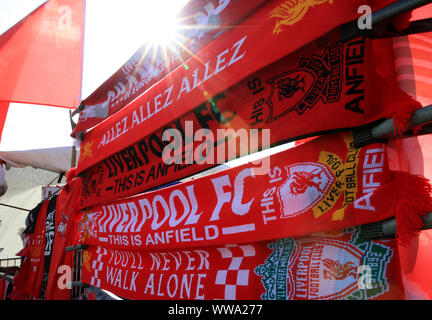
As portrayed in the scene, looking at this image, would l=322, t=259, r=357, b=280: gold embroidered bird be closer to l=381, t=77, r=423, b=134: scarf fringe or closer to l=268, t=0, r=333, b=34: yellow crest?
l=381, t=77, r=423, b=134: scarf fringe

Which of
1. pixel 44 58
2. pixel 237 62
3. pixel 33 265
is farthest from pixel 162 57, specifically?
pixel 33 265

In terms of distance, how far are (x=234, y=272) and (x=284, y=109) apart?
694 mm

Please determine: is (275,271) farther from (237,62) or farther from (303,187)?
(237,62)

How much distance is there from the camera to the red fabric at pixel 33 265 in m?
3.03

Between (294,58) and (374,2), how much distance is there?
1.01 ft

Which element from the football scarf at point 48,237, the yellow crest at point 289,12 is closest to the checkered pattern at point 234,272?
the yellow crest at point 289,12

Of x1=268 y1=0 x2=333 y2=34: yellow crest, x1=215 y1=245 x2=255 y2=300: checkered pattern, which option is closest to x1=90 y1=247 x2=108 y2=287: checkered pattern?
x1=215 y1=245 x2=255 y2=300: checkered pattern

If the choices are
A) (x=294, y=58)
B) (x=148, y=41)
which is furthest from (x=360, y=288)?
(x=148, y=41)

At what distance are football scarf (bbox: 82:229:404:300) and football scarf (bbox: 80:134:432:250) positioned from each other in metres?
0.08

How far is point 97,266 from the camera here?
223 centimetres

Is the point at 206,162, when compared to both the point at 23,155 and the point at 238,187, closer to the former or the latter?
the point at 238,187

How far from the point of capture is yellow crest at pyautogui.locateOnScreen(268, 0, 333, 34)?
1.09 meters

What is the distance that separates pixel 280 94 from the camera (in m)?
1.20

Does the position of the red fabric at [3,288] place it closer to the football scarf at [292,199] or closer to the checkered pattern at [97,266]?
the checkered pattern at [97,266]
